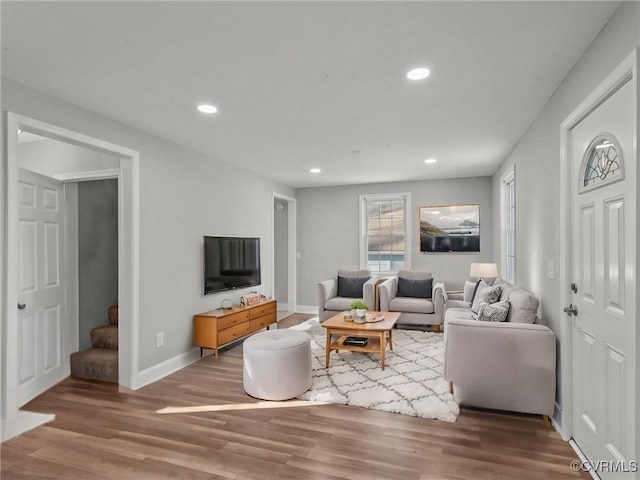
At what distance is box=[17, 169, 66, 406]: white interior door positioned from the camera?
3.21m

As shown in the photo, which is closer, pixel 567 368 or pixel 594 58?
pixel 594 58

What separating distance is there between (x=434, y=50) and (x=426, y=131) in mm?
1583

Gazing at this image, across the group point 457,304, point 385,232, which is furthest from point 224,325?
point 385,232

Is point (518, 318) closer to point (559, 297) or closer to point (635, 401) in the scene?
point (559, 297)

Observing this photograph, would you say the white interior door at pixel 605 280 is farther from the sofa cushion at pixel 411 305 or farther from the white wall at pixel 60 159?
the white wall at pixel 60 159

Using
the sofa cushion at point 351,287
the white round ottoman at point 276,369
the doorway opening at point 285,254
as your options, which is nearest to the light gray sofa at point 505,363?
the white round ottoman at point 276,369

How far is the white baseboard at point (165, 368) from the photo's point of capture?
11.4 ft

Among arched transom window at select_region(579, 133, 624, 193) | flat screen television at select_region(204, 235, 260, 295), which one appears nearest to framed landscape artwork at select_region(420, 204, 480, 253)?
flat screen television at select_region(204, 235, 260, 295)

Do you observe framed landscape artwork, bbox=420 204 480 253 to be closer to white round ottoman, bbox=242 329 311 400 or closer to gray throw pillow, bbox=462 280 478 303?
gray throw pillow, bbox=462 280 478 303

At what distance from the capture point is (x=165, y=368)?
377cm

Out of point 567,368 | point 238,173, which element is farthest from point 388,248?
point 567,368

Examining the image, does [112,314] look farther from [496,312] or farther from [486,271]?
[486,271]

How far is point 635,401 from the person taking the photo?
1.59m

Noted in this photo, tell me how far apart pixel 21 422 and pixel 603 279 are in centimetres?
408
